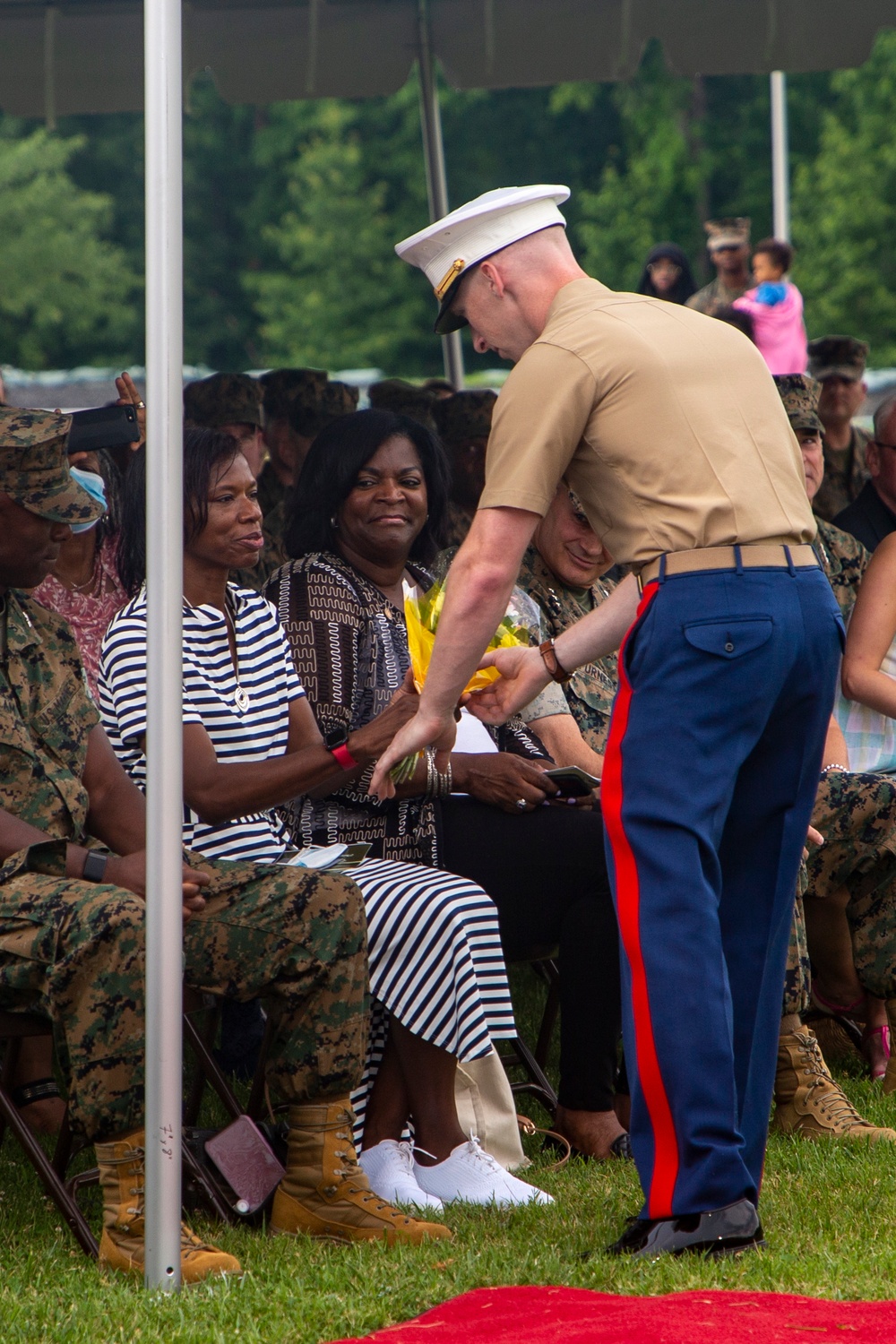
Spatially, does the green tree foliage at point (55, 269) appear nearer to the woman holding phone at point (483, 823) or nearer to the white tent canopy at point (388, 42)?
the white tent canopy at point (388, 42)

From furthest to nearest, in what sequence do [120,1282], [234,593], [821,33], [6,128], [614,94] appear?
[6,128] < [614,94] < [821,33] < [234,593] < [120,1282]

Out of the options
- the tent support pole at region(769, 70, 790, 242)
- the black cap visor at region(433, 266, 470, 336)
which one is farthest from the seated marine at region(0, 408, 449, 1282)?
the tent support pole at region(769, 70, 790, 242)

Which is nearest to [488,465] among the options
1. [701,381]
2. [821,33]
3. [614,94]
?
[701,381]

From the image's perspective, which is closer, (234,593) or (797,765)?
(797,765)

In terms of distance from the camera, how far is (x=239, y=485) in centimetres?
433

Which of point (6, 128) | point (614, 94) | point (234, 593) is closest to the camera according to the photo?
point (234, 593)

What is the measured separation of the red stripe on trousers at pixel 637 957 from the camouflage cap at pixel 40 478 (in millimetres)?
1197

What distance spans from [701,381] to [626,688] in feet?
1.94

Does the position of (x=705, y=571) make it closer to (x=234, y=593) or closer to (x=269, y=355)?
(x=234, y=593)

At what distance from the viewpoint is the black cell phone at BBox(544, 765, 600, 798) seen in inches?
170

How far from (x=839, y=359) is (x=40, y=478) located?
21.2 ft

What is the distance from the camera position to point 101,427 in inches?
187

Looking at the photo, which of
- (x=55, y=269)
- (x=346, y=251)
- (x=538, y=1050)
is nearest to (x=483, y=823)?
(x=538, y=1050)

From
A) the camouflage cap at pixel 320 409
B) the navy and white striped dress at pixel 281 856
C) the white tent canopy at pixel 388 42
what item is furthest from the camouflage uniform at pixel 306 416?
the navy and white striped dress at pixel 281 856
